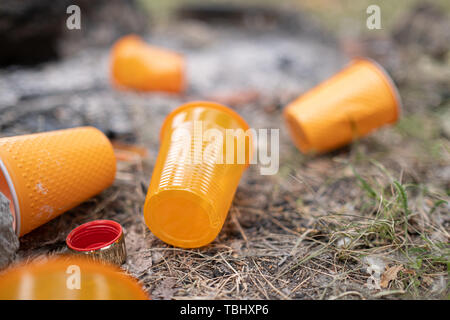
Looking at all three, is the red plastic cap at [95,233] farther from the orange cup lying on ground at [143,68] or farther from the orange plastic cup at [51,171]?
the orange cup lying on ground at [143,68]

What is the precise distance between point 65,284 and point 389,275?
0.99 meters

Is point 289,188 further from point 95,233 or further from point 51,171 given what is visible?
point 51,171

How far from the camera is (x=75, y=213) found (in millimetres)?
1539

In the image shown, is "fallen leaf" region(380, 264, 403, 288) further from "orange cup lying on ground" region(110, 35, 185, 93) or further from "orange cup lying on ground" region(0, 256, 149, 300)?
"orange cup lying on ground" region(110, 35, 185, 93)

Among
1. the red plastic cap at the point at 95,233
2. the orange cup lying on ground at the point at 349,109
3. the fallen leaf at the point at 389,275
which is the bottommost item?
the fallen leaf at the point at 389,275

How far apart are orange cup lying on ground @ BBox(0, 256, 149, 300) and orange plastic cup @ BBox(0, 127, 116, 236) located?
0.35 meters

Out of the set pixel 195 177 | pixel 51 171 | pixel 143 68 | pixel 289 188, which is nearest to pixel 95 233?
pixel 51 171

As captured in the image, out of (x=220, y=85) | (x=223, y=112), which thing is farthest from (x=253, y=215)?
(x=220, y=85)

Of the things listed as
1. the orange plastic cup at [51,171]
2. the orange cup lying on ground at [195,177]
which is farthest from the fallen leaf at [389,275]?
the orange plastic cup at [51,171]

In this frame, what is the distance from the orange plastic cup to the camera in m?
1.21

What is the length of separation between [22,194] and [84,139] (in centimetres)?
37

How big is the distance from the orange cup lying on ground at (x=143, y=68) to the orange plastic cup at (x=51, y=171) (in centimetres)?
137

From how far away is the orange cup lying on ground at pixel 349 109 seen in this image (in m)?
1.98

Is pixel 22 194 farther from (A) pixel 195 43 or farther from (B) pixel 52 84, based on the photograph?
(A) pixel 195 43
